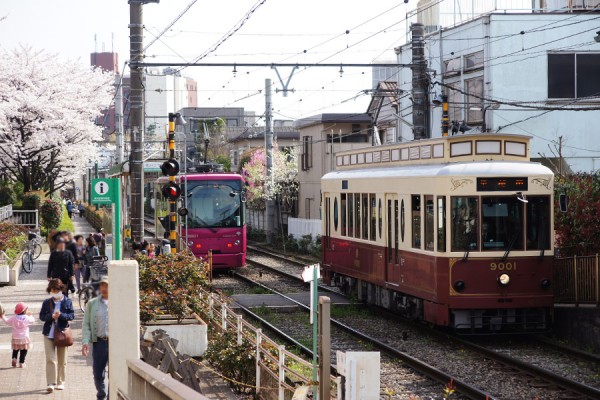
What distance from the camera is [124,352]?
10516mm

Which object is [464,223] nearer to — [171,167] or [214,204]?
[171,167]

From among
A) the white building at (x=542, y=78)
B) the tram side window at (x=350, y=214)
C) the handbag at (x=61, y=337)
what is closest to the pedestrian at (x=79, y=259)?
the tram side window at (x=350, y=214)

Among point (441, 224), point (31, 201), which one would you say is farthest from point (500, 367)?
point (31, 201)

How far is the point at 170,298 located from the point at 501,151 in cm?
625

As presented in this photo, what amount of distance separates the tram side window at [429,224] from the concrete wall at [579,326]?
2.75 meters

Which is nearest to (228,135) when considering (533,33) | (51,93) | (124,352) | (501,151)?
(51,93)

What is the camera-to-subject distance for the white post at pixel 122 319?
10508 millimetres

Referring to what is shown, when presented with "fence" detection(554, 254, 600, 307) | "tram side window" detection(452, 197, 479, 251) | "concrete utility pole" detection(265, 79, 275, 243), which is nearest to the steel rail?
"tram side window" detection(452, 197, 479, 251)

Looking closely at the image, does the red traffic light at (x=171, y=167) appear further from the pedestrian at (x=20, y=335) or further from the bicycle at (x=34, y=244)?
the bicycle at (x=34, y=244)

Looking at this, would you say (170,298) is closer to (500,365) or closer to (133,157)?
(500,365)

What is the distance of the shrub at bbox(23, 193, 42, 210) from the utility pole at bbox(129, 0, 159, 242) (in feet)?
71.5

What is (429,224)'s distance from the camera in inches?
677

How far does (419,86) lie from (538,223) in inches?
263

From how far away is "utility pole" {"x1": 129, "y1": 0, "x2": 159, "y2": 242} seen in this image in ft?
74.2
